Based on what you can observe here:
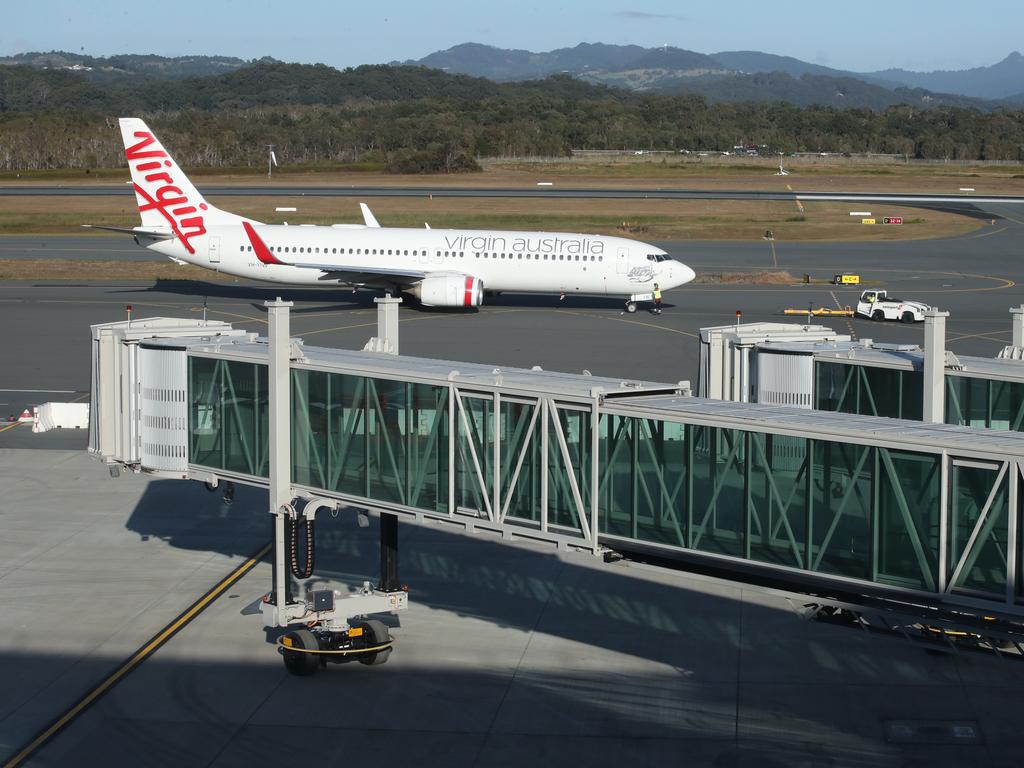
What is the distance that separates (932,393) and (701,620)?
6.39 meters

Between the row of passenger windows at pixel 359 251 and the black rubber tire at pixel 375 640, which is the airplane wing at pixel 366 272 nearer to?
the row of passenger windows at pixel 359 251

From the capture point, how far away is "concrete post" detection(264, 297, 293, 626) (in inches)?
929

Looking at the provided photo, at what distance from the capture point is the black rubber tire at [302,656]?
78.0 ft

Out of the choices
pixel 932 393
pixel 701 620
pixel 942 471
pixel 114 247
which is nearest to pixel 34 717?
pixel 701 620

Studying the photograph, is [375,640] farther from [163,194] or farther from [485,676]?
[163,194]

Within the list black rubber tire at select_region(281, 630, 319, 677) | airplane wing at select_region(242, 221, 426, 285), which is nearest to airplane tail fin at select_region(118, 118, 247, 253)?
airplane wing at select_region(242, 221, 426, 285)

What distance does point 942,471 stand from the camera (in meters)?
16.6

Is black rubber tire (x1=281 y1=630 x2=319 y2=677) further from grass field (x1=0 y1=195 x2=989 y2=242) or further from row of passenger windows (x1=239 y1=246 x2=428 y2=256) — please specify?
grass field (x1=0 y1=195 x2=989 y2=242)

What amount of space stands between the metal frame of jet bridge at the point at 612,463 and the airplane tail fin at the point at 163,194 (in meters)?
46.2

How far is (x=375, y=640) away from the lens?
79.9ft

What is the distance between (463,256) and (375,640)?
1845 inches

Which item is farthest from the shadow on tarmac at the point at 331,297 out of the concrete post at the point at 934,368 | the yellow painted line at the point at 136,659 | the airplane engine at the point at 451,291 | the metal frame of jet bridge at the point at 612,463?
the concrete post at the point at 934,368

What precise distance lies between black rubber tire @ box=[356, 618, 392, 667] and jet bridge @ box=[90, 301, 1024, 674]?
0.13ft

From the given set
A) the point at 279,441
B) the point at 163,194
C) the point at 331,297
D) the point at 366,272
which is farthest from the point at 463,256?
the point at 279,441
